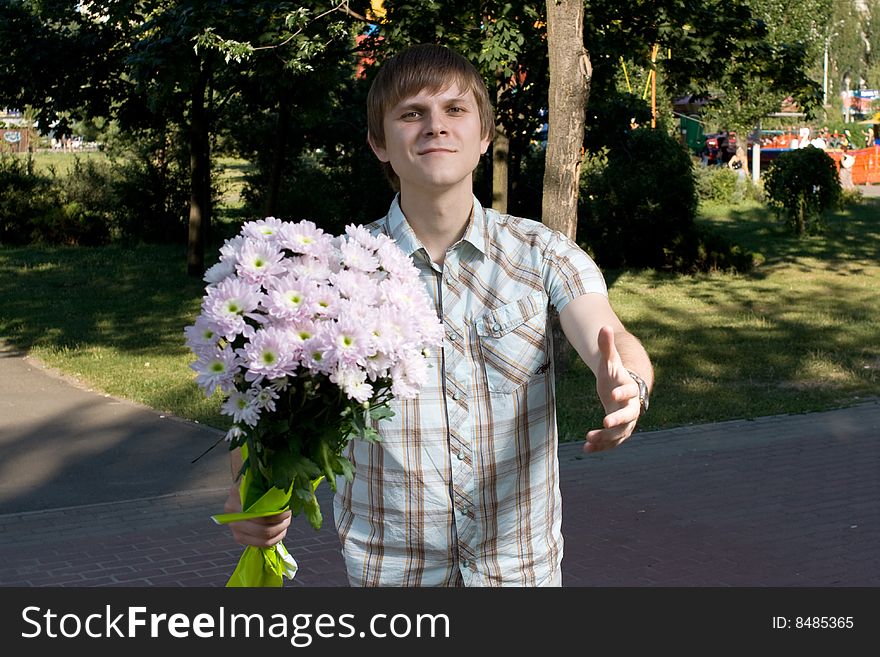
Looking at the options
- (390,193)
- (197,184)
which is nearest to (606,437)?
(197,184)

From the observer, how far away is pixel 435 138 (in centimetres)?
247

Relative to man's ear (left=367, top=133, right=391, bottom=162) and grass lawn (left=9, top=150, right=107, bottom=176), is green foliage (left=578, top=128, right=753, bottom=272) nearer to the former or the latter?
grass lawn (left=9, top=150, right=107, bottom=176)

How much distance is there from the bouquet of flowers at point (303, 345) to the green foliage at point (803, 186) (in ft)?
74.1

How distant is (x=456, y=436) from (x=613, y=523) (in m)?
4.25

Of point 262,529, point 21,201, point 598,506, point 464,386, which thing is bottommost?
point 598,506

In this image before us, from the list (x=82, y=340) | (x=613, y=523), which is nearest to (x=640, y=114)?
(x=82, y=340)

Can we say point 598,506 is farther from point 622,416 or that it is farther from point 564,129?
point 622,416

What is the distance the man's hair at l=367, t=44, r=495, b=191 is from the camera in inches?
99.3

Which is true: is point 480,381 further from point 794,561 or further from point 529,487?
point 794,561

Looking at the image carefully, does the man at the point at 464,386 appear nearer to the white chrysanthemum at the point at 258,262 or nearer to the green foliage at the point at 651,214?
the white chrysanthemum at the point at 258,262

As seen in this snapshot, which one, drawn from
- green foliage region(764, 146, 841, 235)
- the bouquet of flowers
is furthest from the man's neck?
green foliage region(764, 146, 841, 235)

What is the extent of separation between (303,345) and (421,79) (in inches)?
28.4

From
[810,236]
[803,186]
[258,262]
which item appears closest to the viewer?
[258,262]

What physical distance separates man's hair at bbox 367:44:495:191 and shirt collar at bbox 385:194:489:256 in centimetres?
18
